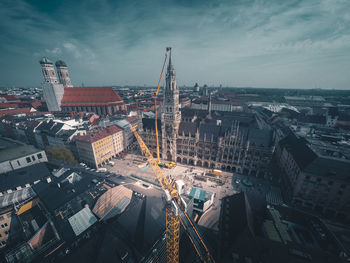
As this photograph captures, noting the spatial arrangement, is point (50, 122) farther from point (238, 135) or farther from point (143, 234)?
point (238, 135)

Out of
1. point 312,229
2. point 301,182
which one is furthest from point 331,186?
point 312,229

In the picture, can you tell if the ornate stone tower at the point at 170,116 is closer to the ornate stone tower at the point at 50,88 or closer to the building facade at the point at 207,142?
the building facade at the point at 207,142

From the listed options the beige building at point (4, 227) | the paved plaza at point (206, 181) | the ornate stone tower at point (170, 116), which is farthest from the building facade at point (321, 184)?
the beige building at point (4, 227)

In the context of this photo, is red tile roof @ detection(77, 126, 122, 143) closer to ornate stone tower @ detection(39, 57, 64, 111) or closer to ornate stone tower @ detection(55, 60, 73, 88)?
ornate stone tower @ detection(39, 57, 64, 111)

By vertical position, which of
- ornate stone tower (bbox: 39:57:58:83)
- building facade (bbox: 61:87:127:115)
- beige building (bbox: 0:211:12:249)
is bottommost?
beige building (bbox: 0:211:12:249)

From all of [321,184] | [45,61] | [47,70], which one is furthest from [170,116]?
[45,61]

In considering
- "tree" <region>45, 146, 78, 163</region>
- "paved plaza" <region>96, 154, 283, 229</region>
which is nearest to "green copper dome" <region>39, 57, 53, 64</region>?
"tree" <region>45, 146, 78, 163</region>
